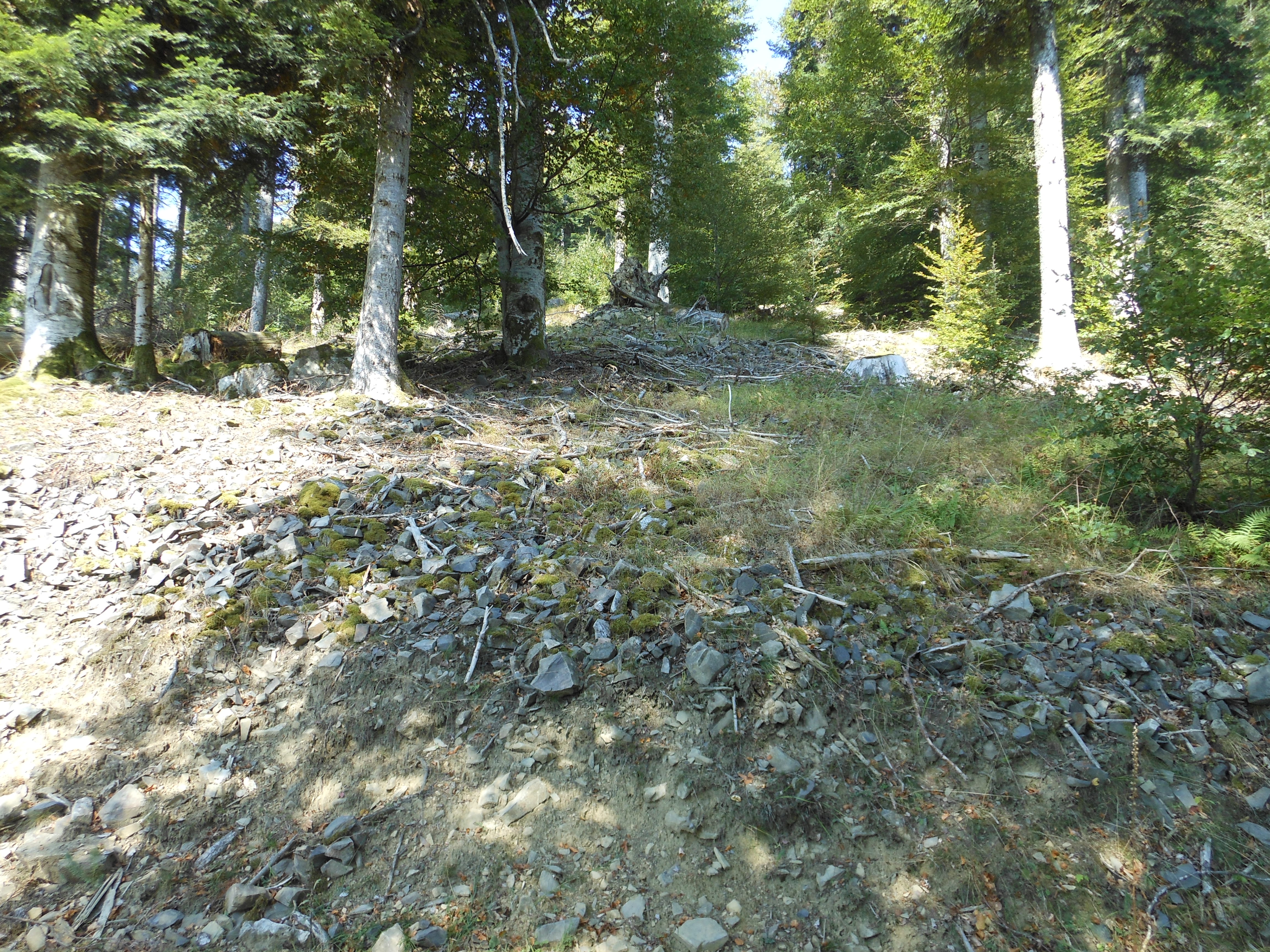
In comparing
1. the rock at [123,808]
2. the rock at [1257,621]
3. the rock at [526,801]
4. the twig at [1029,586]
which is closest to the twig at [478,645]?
the rock at [526,801]

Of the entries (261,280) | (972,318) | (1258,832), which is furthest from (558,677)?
(261,280)

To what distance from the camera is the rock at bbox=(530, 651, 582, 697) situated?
340cm

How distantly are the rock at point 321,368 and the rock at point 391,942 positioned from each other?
256 inches

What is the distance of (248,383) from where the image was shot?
7.80 metres

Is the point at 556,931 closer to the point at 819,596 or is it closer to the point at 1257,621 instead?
the point at 819,596

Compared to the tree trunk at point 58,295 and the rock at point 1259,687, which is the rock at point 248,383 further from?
the rock at point 1259,687

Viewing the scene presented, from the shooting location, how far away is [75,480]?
5051 mm

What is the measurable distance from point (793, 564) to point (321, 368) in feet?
22.4

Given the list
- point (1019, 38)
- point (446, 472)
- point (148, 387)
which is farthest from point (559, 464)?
point (1019, 38)

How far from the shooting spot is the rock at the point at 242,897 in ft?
8.75

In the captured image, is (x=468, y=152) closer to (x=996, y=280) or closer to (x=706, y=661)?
(x=706, y=661)

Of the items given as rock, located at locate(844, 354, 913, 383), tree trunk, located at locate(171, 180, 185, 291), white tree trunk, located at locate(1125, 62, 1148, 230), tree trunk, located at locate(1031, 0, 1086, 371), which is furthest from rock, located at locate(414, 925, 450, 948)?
white tree trunk, located at locate(1125, 62, 1148, 230)

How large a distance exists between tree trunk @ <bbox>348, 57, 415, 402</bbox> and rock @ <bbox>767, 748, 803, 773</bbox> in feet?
19.3

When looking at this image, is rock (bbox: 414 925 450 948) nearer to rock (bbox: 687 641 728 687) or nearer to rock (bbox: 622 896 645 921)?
rock (bbox: 622 896 645 921)
